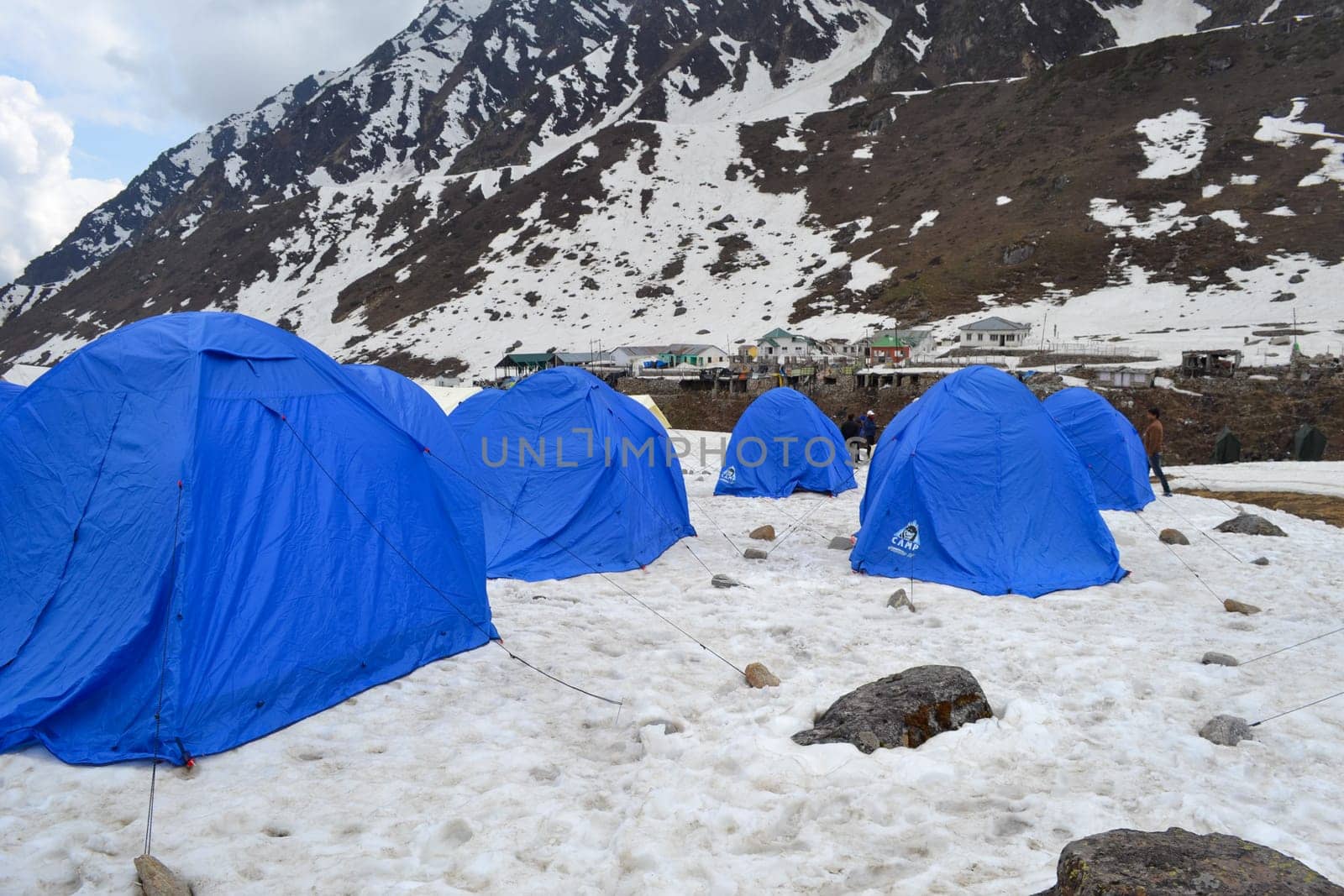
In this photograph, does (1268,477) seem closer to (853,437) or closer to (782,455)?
(853,437)

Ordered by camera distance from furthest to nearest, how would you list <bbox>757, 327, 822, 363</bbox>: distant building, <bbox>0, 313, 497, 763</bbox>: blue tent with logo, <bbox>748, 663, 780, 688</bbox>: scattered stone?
<bbox>757, 327, 822, 363</bbox>: distant building
<bbox>748, 663, 780, 688</bbox>: scattered stone
<bbox>0, 313, 497, 763</bbox>: blue tent with logo

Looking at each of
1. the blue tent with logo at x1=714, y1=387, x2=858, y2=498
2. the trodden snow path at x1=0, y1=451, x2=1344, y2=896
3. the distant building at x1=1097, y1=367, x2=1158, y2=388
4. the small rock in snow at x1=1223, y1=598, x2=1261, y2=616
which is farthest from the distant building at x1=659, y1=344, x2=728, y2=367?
the trodden snow path at x1=0, y1=451, x2=1344, y2=896

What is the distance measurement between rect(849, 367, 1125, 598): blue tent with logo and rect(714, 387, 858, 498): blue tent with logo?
23.5 ft

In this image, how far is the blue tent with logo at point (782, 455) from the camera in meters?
16.8

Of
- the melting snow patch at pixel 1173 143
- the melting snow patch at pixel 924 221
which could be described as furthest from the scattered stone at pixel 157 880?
the melting snow patch at pixel 1173 143

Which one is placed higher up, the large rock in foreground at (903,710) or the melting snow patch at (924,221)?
the melting snow patch at (924,221)

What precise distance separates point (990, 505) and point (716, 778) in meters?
6.02

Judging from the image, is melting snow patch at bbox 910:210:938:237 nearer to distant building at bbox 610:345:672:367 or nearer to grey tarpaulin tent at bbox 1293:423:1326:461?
distant building at bbox 610:345:672:367

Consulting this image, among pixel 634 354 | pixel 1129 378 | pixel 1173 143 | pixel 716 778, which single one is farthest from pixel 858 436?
pixel 1173 143

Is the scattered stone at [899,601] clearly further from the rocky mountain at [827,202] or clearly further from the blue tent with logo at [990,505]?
the rocky mountain at [827,202]

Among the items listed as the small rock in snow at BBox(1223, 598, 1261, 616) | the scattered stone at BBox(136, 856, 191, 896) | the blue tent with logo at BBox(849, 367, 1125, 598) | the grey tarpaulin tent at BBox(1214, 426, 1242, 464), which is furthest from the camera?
the grey tarpaulin tent at BBox(1214, 426, 1242, 464)

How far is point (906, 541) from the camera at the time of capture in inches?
370

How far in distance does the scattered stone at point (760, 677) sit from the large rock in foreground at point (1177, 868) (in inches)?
121

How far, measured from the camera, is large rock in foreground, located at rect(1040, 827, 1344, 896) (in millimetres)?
2668
